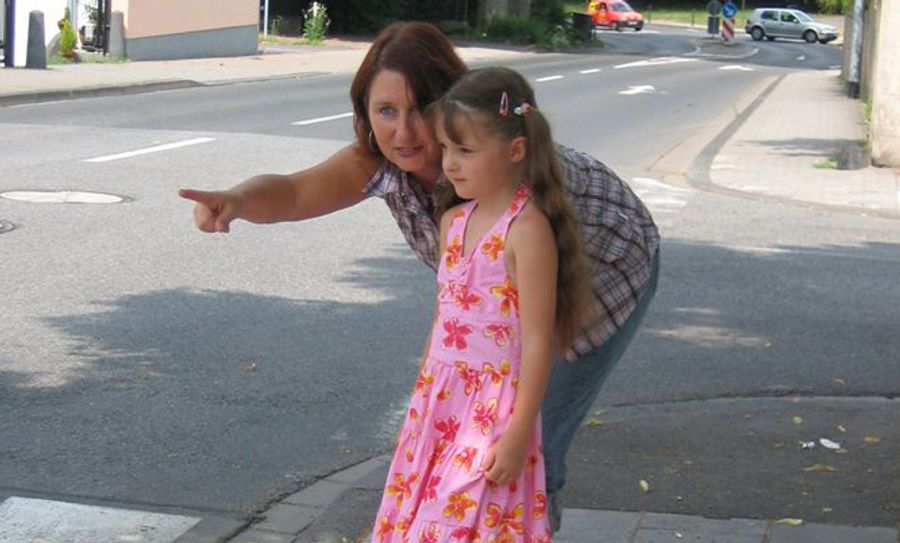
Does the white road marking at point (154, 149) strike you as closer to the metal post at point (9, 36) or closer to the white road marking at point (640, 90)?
the metal post at point (9, 36)

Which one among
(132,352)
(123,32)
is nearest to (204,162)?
(132,352)

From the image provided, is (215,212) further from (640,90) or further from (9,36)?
(640,90)

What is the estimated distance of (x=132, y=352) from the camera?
761cm

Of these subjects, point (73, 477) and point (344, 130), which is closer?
point (73, 477)

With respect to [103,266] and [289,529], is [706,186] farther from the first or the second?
[289,529]

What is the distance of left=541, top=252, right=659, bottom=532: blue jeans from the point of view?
3.88m

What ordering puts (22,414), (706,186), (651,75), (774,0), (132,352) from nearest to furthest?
(22,414), (132,352), (706,186), (651,75), (774,0)

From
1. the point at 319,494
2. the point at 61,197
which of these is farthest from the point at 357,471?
the point at 61,197

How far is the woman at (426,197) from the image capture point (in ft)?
11.9

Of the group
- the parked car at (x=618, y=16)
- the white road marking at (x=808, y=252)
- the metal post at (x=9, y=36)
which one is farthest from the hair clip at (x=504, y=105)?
the parked car at (x=618, y=16)

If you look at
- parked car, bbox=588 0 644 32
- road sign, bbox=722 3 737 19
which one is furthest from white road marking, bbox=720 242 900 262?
parked car, bbox=588 0 644 32

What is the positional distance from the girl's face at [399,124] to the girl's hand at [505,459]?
2.30ft

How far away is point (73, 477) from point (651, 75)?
3301 cm

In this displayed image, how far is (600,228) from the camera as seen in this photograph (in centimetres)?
373
